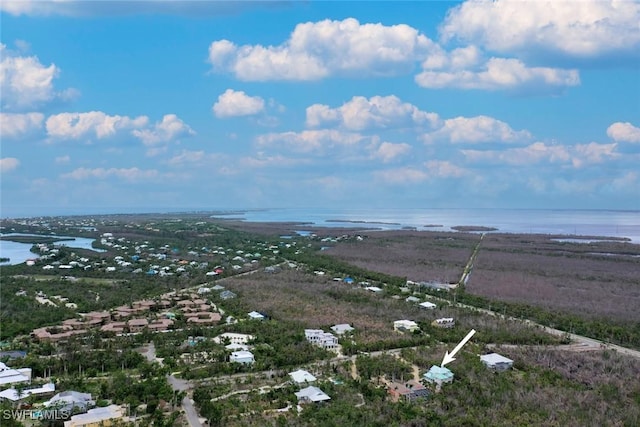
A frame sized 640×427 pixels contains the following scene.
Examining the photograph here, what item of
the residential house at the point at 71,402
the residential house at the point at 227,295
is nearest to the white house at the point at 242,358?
the residential house at the point at 71,402

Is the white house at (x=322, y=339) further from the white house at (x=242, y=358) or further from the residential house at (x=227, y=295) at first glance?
the residential house at (x=227, y=295)

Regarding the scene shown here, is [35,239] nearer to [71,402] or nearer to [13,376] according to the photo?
[13,376]

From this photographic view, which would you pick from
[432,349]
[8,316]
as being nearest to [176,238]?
[8,316]

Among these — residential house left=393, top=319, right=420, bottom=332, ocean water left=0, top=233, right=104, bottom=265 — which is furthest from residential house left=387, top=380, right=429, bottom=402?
ocean water left=0, top=233, right=104, bottom=265

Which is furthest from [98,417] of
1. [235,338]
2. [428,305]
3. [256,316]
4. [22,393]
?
[428,305]

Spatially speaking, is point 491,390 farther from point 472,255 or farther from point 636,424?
point 472,255
